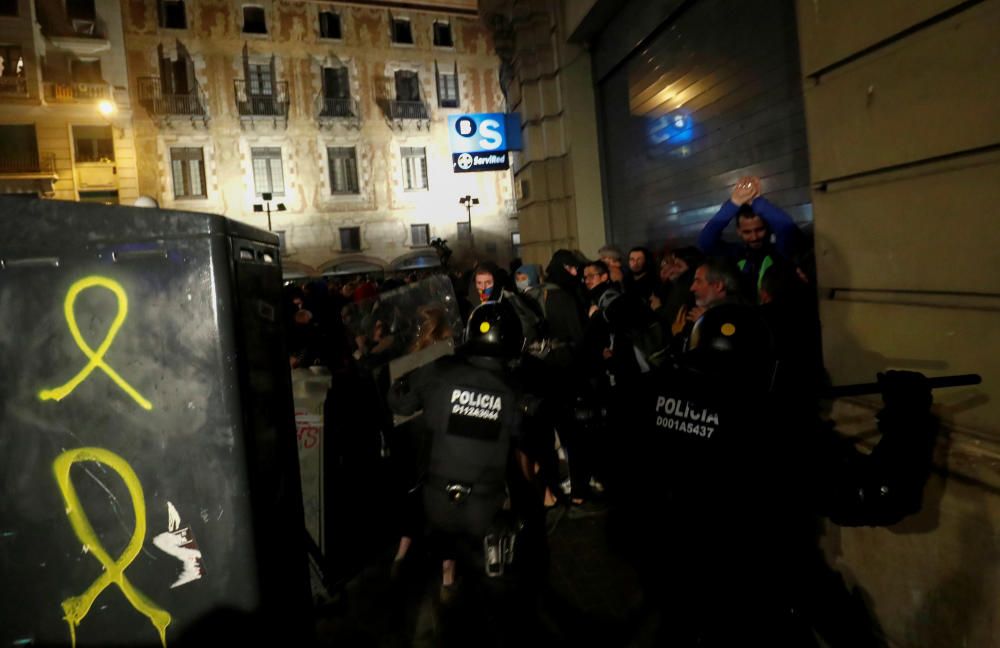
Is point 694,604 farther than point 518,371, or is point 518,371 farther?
point 518,371

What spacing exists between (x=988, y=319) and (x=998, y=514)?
747 mm

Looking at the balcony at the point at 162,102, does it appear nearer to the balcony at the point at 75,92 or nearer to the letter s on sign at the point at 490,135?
the balcony at the point at 75,92

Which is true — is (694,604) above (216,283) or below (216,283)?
below

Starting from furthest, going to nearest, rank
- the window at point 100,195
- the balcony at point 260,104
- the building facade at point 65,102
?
the balcony at point 260,104, the window at point 100,195, the building facade at point 65,102

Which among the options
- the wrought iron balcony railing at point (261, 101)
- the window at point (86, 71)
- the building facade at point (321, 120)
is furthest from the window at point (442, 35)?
the window at point (86, 71)

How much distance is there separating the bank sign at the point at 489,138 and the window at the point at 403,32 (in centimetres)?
2323

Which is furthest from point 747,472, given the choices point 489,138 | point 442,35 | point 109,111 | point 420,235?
point 442,35

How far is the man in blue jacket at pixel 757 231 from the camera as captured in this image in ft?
11.6

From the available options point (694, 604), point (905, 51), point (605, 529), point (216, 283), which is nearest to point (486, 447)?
point (694, 604)

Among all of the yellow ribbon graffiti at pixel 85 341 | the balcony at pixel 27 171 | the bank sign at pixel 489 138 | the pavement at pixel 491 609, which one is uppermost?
the balcony at pixel 27 171

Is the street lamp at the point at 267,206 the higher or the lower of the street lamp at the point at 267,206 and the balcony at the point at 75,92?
the lower

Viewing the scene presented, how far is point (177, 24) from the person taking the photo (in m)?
25.5

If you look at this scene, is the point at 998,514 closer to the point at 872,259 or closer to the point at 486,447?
the point at 872,259

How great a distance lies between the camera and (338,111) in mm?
27047
